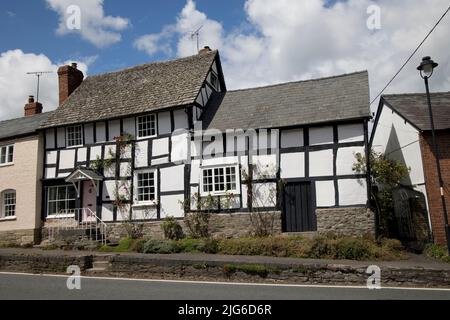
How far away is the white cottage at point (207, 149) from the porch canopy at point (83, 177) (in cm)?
6

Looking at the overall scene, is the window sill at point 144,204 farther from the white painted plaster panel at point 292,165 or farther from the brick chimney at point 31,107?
the brick chimney at point 31,107

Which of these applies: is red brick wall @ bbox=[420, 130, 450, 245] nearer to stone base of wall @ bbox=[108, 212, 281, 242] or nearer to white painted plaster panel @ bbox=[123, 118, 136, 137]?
stone base of wall @ bbox=[108, 212, 281, 242]

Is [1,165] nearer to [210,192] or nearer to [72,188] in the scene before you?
[72,188]

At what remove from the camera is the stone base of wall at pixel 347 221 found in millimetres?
15484

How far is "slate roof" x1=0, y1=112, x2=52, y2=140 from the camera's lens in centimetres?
2178

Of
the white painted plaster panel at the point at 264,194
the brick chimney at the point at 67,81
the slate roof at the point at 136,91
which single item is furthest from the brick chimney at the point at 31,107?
the white painted plaster panel at the point at 264,194

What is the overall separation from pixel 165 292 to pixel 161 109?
1094 centimetres

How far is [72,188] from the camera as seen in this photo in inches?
816

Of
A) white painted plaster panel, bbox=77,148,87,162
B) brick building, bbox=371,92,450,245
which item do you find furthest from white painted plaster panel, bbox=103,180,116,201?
brick building, bbox=371,92,450,245

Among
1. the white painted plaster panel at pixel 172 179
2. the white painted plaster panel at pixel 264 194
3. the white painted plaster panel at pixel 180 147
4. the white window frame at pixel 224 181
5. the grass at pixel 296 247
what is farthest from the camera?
the white painted plaster panel at pixel 180 147

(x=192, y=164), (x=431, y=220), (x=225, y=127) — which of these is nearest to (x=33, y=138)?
(x=192, y=164)

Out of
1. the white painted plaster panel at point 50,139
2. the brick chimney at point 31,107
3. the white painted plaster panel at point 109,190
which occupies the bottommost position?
the white painted plaster panel at point 109,190
